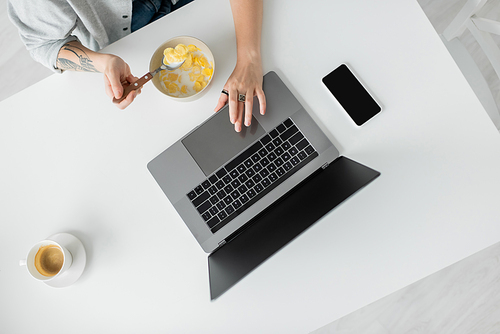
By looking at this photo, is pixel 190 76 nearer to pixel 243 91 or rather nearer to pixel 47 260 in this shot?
pixel 243 91

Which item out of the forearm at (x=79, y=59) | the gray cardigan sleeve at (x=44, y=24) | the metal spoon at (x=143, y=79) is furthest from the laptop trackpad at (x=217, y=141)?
the gray cardigan sleeve at (x=44, y=24)

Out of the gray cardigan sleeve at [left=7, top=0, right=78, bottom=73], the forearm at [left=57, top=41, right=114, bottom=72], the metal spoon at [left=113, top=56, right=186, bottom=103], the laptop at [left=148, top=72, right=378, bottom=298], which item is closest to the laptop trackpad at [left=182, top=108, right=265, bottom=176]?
the laptop at [left=148, top=72, right=378, bottom=298]

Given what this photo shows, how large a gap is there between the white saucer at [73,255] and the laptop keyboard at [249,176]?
0.32m

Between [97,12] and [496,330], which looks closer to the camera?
[97,12]

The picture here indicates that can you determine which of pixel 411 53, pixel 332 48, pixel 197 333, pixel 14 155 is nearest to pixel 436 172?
pixel 411 53

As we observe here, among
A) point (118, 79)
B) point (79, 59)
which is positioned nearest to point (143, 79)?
point (118, 79)

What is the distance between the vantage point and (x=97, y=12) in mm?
817

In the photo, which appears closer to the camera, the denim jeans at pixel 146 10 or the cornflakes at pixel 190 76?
the cornflakes at pixel 190 76

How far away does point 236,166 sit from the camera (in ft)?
2.42

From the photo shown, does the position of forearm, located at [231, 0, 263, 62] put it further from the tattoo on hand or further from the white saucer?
the white saucer

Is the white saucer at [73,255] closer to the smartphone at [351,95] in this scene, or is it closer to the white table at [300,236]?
the white table at [300,236]

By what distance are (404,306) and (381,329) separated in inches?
6.3

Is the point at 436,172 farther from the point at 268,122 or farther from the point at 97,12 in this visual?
the point at 97,12

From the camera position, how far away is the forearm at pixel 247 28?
75cm
